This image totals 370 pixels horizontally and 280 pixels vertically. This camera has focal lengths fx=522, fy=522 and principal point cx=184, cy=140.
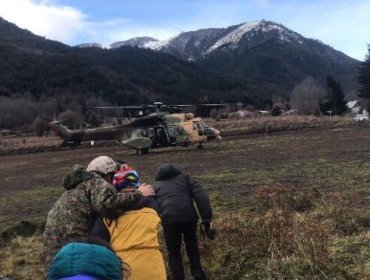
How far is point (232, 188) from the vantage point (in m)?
13.4

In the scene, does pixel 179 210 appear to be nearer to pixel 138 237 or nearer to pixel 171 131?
pixel 138 237

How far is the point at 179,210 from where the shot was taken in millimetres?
6137

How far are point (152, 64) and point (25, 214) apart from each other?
623 ft

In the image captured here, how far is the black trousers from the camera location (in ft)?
20.5

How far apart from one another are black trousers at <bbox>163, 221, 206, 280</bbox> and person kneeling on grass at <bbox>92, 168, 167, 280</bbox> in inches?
60.7

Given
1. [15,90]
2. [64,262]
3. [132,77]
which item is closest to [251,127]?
[64,262]

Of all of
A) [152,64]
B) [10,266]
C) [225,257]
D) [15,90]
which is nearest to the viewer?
[225,257]

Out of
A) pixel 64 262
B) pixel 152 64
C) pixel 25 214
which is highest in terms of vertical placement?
pixel 152 64

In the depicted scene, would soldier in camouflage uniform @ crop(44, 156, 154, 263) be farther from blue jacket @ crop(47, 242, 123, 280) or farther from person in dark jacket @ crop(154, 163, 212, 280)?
blue jacket @ crop(47, 242, 123, 280)

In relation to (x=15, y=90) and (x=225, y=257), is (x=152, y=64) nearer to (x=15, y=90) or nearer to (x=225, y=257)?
(x=15, y=90)

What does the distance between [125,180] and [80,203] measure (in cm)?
47

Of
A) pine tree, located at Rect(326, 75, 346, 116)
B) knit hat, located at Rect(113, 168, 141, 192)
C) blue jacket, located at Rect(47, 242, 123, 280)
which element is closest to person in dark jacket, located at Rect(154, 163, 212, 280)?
knit hat, located at Rect(113, 168, 141, 192)

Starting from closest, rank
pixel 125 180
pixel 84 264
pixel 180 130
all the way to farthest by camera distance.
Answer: pixel 84 264
pixel 125 180
pixel 180 130

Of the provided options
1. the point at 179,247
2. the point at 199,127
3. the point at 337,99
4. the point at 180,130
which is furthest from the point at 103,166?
the point at 337,99
